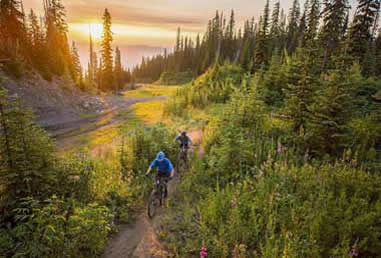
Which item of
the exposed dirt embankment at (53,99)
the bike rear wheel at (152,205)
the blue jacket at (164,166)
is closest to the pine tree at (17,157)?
the bike rear wheel at (152,205)

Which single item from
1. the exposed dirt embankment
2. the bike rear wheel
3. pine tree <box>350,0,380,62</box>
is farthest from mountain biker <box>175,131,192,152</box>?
pine tree <box>350,0,380,62</box>

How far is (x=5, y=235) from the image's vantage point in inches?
224

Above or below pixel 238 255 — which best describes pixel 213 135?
above

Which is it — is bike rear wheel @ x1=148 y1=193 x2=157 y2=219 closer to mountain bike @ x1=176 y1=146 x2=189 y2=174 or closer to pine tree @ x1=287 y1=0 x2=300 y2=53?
mountain bike @ x1=176 y1=146 x2=189 y2=174

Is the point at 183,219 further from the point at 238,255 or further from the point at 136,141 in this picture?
the point at 136,141

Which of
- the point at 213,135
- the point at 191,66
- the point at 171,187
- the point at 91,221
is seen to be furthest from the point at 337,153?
the point at 191,66

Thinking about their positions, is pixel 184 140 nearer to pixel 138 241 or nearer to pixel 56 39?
pixel 138 241

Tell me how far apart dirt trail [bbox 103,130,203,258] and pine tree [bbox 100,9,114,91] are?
54.1m

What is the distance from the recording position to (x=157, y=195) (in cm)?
891

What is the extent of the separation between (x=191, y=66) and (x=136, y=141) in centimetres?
9866

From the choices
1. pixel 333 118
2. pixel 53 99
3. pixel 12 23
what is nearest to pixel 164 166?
pixel 333 118

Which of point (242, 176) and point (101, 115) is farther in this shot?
point (101, 115)

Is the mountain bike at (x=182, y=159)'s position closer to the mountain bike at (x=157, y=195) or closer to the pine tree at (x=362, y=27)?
the mountain bike at (x=157, y=195)

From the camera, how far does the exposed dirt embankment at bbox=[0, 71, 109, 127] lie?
28.6 metres
